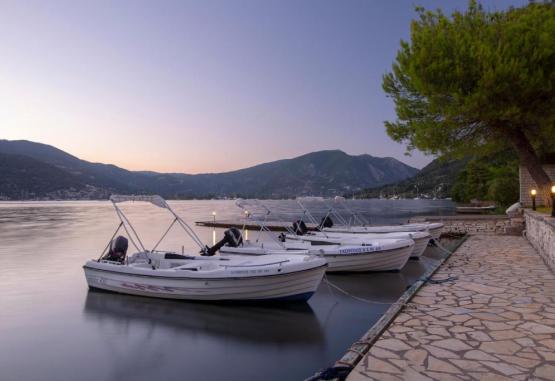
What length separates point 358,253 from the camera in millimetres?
12398

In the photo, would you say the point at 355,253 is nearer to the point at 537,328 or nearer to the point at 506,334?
the point at 537,328

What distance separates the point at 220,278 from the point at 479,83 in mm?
13401

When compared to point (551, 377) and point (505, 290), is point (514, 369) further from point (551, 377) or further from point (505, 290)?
point (505, 290)

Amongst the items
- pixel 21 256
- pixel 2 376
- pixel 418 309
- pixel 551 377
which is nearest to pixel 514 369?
pixel 551 377

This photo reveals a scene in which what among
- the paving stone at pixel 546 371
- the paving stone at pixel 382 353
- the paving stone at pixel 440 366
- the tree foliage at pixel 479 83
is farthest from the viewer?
the tree foliage at pixel 479 83

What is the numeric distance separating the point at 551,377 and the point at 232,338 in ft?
17.5

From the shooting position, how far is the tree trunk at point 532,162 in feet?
60.0

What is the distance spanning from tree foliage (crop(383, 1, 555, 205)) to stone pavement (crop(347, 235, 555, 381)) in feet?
29.8

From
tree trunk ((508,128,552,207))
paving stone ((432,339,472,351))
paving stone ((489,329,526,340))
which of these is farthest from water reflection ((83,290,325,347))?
tree trunk ((508,128,552,207))

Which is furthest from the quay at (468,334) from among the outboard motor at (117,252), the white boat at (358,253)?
the outboard motor at (117,252)

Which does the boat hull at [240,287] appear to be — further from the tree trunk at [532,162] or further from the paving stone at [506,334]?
the tree trunk at [532,162]

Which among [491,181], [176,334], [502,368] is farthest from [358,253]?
[491,181]

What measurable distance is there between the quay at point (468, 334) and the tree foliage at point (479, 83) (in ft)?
28.6

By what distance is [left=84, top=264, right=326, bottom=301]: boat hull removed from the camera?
8977 mm
